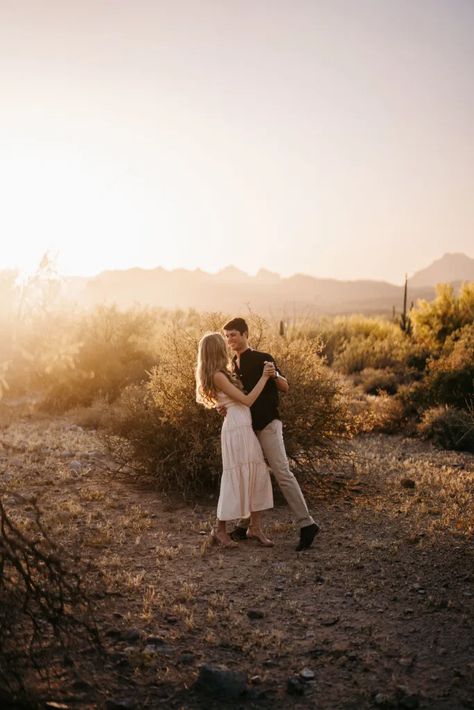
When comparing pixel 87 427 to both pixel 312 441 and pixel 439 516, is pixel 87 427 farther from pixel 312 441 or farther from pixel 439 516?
pixel 439 516

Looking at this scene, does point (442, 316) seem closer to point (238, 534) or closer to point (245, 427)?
point (238, 534)

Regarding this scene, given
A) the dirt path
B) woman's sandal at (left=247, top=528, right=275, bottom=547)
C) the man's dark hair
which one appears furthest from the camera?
woman's sandal at (left=247, top=528, right=275, bottom=547)

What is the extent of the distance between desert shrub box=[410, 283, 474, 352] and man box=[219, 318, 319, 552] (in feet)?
43.4

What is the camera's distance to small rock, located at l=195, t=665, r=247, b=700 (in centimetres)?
374

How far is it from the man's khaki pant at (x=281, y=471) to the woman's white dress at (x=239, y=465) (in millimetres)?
112

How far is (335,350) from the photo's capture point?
70.2ft

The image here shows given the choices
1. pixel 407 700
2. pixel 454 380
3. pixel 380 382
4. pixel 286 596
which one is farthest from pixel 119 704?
pixel 380 382

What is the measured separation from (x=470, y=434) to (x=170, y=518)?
5926 millimetres

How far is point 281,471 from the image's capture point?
6207 millimetres

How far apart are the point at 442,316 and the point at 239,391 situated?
51.3 ft

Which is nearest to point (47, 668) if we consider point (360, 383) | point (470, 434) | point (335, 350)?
point (470, 434)

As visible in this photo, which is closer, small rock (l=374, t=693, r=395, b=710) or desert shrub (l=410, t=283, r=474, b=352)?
small rock (l=374, t=693, r=395, b=710)

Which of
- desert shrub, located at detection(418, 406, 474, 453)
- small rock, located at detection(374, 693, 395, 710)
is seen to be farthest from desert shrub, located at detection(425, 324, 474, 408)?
small rock, located at detection(374, 693, 395, 710)

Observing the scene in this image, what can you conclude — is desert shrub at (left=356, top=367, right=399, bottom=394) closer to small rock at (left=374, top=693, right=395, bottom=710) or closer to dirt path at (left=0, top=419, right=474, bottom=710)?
dirt path at (left=0, top=419, right=474, bottom=710)
